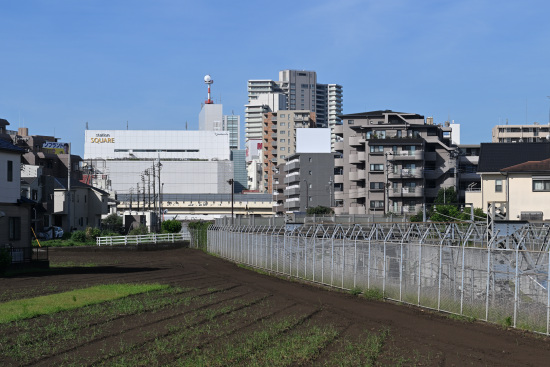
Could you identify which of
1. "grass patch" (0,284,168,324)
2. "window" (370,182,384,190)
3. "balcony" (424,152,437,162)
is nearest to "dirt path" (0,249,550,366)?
"grass patch" (0,284,168,324)

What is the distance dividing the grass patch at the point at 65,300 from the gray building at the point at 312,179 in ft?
275

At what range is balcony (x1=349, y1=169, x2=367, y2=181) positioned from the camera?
293 feet

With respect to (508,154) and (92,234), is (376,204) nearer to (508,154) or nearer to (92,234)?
(508,154)

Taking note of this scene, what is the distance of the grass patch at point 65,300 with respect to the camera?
62.0 ft

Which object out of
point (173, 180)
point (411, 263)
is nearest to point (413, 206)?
point (411, 263)

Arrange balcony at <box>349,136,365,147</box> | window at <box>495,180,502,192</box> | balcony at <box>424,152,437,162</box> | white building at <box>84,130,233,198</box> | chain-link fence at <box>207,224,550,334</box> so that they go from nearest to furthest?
chain-link fence at <box>207,224,550,334</box>
window at <box>495,180,502,192</box>
balcony at <box>424,152,437,162</box>
balcony at <box>349,136,365,147</box>
white building at <box>84,130,233,198</box>

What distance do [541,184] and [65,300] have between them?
32930mm

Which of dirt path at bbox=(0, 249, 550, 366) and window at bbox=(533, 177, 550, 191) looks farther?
window at bbox=(533, 177, 550, 191)

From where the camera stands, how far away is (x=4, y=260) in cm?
3161

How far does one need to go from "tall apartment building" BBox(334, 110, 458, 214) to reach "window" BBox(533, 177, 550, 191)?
35.7 metres

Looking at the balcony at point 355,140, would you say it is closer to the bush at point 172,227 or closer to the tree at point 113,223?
the bush at point 172,227

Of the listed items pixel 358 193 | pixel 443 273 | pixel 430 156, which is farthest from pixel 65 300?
pixel 430 156

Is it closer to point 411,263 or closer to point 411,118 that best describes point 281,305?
point 411,263

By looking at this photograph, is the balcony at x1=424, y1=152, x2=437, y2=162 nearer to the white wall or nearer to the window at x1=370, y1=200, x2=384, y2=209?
the window at x1=370, y1=200, x2=384, y2=209
